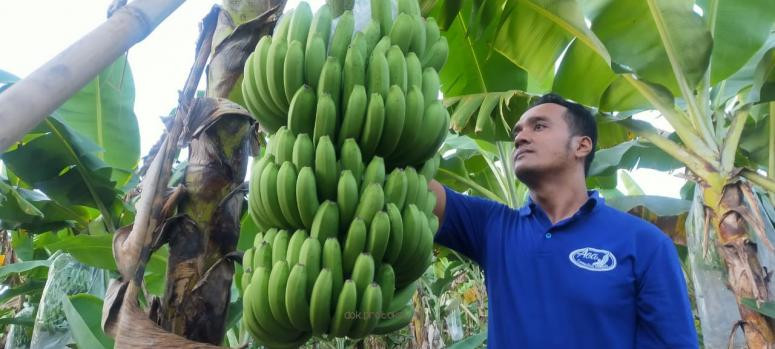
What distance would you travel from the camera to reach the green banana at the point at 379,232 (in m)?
1.11

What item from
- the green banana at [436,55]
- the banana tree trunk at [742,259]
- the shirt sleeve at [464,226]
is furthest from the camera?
the banana tree trunk at [742,259]

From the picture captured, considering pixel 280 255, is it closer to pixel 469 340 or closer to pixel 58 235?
pixel 469 340

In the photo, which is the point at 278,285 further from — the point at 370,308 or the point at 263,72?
the point at 263,72

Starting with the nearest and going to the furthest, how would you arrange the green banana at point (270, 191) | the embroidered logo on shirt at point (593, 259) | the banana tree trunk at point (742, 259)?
the green banana at point (270, 191)
the embroidered logo on shirt at point (593, 259)
the banana tree trunk at point (742, 259)

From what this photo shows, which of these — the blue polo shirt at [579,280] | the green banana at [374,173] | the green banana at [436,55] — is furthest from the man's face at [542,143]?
the green banana at [374,173]

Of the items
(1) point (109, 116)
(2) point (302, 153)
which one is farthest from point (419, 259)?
(1) point (109, 116)

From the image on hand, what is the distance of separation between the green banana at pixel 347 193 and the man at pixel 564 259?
57 cm

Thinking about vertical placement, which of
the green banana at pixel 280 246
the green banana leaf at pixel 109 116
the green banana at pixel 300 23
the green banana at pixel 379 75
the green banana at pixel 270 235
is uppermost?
the green banana leaf at pixel 109 116

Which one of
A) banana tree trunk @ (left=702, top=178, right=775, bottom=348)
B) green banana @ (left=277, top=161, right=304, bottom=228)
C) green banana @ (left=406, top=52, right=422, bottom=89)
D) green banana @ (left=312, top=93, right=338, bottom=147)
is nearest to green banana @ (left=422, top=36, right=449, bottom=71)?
green banana @ (left=406, top=52, right=422, bottom=89)

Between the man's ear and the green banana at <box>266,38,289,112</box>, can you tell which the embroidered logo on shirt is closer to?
the man's ear

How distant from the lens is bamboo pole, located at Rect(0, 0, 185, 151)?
1.66 ft

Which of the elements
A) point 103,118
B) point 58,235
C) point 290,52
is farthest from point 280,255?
point 58,235

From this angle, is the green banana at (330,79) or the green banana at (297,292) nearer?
the green banana at (297,292)

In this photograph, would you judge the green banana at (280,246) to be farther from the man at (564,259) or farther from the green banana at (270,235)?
the man at (564,259)
